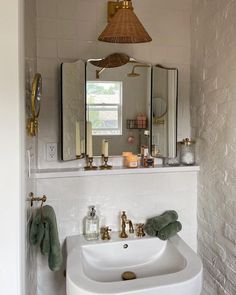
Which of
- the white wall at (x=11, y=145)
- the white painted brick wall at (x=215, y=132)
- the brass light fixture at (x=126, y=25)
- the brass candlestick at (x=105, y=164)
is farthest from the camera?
the brass candlestick at (x=105, y=164)

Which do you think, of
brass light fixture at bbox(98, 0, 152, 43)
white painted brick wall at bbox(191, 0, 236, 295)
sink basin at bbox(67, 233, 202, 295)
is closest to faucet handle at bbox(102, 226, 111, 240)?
sink basin at bbox(67, 233, 202, 295)

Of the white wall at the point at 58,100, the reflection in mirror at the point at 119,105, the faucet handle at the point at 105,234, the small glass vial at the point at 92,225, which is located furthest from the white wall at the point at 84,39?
the faucet handle at the point at 105,234

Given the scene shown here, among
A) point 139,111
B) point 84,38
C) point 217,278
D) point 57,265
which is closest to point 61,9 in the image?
point 84,38

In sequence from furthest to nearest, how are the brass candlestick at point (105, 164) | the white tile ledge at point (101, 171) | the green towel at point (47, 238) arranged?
the brass candlestick at point (105, 164) → the white tile ledge at point (101, 171) → the green towel at point (47, 238)

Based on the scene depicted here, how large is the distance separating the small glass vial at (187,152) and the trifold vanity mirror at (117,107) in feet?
0.18

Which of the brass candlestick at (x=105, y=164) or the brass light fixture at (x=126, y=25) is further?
the brass candlestick at (x=105, y=164)

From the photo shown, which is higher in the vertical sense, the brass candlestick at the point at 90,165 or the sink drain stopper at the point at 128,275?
the brass candlestick at the point at 90,165

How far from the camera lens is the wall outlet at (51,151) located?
1619 mm

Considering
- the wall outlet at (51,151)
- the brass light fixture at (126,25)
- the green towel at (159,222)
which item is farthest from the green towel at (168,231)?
the brass light fixture at (126,25)

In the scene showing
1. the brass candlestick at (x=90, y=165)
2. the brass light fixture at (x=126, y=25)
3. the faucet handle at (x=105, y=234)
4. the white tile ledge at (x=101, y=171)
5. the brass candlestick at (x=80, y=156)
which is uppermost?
the brass light fixture at (x=126, y=25)

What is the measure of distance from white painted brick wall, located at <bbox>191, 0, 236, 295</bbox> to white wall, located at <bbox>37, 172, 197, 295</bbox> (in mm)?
98

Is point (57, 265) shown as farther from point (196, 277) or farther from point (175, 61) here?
point (175, 61)

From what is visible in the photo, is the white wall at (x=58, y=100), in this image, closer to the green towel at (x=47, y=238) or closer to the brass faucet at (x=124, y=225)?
the brass faucet at (x=124, y=225)

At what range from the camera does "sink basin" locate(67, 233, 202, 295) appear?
1.20 meters
